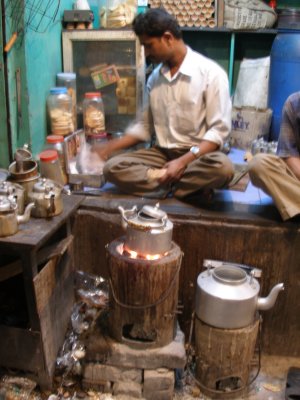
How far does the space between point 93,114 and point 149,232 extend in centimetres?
250

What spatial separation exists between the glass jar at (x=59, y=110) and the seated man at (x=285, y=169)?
189cm

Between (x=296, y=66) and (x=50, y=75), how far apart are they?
276cm

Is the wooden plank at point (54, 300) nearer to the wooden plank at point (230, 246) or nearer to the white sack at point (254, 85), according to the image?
the wooden plank at point (230, 246)

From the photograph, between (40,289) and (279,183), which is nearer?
(40,289)

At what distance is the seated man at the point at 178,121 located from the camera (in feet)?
10.1

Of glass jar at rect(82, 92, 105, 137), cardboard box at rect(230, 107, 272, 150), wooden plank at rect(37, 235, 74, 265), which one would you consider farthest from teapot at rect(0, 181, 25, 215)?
cardboard box at rect(230, 107, 272, 150)

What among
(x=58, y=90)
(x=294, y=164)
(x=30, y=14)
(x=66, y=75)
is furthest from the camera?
(x=66, y=75)

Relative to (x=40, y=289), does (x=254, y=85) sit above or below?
above

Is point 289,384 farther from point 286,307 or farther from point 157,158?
point 157,158

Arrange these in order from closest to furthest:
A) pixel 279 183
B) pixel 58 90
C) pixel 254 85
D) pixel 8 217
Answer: pixel 8 217, pixel 279 183, pixel 58 90, pixel 254 85

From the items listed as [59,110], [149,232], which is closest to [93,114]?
[59,110]

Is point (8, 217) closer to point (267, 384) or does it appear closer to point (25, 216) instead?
point (25, 216)

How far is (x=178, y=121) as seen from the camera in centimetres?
335

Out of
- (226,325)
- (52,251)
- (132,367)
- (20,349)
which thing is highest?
(52,251)
